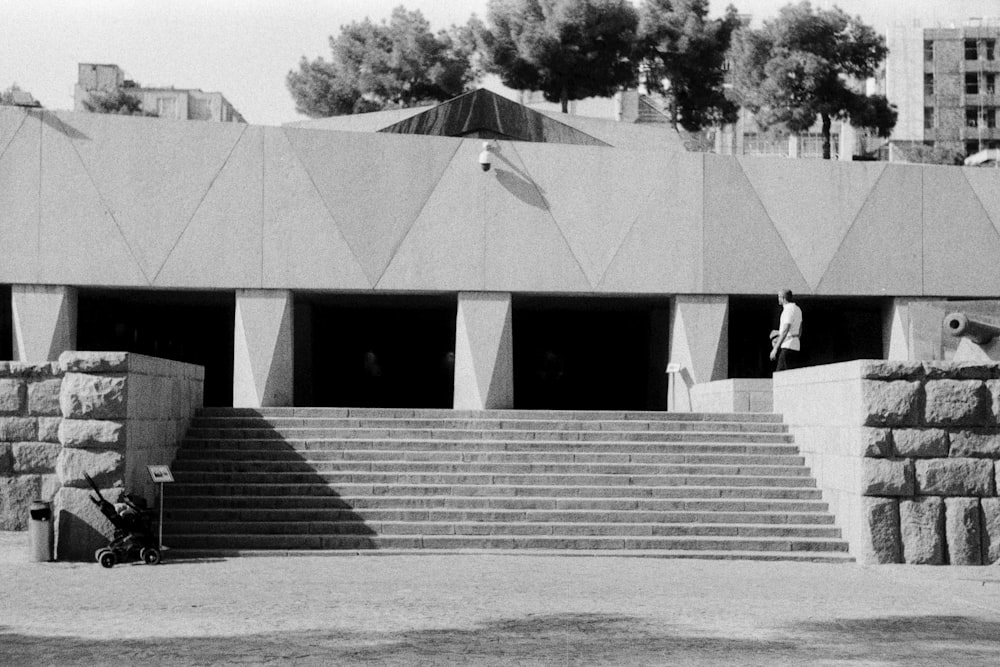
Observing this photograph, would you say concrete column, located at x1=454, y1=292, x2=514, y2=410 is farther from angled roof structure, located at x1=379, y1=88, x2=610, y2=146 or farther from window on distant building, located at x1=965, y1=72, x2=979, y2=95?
window on distant building, located at x1=965, y1=72, x2=979, y2=95

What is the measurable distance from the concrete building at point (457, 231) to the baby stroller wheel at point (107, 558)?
10.5 meters

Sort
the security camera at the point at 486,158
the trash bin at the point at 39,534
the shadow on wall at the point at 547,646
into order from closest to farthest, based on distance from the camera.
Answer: the shadow on wall at the point at 547,646 < the trash bin at the point at 39,534 < the security camera at the point at 486,158

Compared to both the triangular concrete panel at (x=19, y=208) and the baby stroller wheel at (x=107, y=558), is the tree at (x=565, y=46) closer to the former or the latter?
the triangular concrete panel at (x=19, y=208)

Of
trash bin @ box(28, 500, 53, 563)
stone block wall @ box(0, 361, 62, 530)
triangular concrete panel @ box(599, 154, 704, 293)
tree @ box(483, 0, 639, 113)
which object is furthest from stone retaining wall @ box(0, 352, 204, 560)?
tree @ box(483, 0, 639, 113)

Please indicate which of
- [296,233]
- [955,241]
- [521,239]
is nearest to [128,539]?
[296,233]

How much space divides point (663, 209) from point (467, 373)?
Result: 4794 mm

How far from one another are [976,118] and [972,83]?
6.96 ft

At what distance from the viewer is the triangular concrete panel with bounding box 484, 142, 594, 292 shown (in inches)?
951

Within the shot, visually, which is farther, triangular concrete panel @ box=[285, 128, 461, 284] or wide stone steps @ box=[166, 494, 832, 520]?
triangular concrete panel @ box=[285, 128, 461, 284]

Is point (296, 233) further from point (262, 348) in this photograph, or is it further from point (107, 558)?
point (107, 558)

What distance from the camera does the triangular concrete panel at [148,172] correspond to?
915 inches

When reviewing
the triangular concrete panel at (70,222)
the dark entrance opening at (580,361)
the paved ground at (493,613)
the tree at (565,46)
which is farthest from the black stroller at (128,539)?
the tree at (565,46)

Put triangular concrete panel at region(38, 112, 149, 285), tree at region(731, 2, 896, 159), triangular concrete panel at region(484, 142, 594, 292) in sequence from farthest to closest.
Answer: tree at region(731, 2, 896, 159) < triangular concrete panel at region(484, 142, 594, 292) < triangular concrete panel at region(38, 112, 149, 285)

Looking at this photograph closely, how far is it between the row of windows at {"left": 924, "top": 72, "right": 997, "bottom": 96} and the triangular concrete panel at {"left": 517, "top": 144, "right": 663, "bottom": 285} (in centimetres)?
5860
